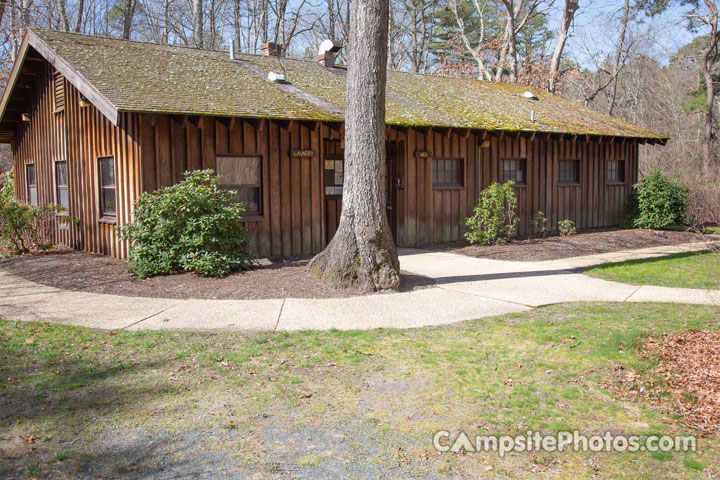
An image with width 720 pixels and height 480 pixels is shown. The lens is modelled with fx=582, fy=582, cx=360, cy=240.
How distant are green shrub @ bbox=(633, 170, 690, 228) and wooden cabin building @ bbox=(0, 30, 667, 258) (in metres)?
Answer: 1.09

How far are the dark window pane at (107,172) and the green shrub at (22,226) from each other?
161cm

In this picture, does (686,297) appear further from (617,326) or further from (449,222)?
(449,222)

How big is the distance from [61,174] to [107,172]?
3.10 metres

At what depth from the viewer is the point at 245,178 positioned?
11.8 meters

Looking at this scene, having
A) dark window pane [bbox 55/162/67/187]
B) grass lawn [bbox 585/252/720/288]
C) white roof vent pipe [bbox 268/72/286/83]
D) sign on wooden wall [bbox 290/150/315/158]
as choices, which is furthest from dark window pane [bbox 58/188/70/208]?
grass lawn [bbox 585/252/720/288]

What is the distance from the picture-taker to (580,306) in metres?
7.48

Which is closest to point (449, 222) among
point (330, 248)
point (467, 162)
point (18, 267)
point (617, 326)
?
point (467, 162)

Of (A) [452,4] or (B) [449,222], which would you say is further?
(A) [452,4]

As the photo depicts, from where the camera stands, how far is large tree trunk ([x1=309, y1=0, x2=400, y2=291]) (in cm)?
850

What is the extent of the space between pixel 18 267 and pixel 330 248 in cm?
635

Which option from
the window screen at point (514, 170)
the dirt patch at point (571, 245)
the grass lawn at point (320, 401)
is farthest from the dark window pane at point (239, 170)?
the window screen at point (514, 170)

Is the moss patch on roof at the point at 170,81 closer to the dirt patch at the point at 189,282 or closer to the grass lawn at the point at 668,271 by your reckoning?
the dirt patch at the point at 189,282

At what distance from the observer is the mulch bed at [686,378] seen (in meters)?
4.15

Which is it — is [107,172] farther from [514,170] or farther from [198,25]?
[198,25]
